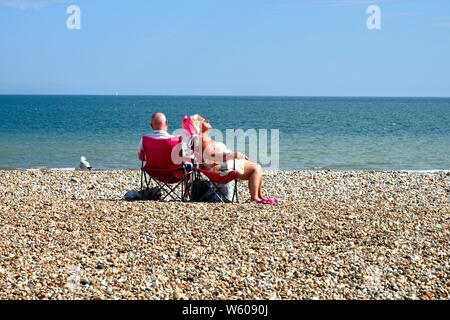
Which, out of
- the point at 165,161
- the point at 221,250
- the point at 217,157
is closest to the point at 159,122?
the point at 165,161

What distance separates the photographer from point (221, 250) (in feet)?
21.5

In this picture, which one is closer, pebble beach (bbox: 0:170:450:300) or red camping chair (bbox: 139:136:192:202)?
pebble beach (bbox: 0:170:450:300)

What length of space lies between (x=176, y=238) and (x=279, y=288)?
1.61 meters

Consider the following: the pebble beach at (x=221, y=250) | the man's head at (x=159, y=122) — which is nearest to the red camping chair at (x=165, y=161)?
the man's head at (x=159, y=122)

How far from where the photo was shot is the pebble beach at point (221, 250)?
5.57 metres

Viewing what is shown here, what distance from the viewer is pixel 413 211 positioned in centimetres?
884

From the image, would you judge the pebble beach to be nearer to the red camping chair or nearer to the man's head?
the red camping chair

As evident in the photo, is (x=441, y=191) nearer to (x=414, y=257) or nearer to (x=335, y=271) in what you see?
(x=414, y=257)

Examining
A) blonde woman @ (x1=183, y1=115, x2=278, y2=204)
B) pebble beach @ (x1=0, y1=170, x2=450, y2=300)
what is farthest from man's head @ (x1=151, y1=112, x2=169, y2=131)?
pebble beach @ (x1=0, y1=170, x2=450, y2=300)

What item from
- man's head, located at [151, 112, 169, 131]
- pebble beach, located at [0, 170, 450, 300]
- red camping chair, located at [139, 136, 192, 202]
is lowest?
pebble beach, located at [0, 170, 450, 300]

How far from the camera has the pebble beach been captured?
5.57 m

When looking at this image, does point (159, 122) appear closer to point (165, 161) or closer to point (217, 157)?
point (165, 161)

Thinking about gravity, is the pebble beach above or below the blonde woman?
below

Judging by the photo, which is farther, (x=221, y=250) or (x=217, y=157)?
(x=217, y=157)
